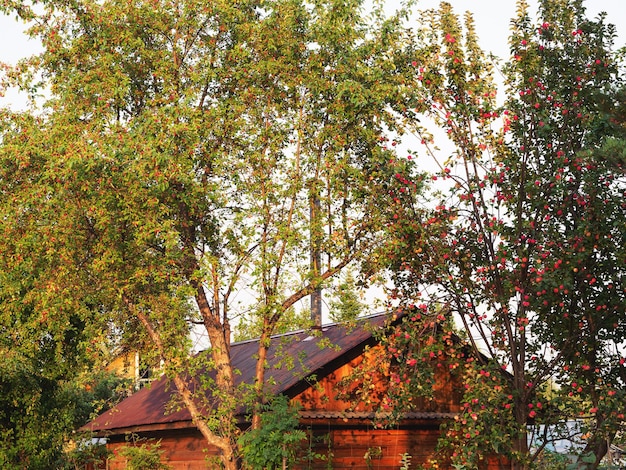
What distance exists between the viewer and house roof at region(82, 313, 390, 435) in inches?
719

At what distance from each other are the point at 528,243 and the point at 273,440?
6.68m

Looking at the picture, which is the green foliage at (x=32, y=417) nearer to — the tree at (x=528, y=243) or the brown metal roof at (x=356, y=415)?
the brown metal roof at (x=356, y=415)

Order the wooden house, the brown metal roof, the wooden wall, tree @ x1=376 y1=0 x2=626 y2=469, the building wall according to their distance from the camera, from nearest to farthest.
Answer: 1. tree @ x1=376 y1=0 x2=626 y2=469
2. the brown metal roof
3. the wooden house
4. the building wall
5. the wooden wall

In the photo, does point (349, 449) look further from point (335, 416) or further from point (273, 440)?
point (273, 440)

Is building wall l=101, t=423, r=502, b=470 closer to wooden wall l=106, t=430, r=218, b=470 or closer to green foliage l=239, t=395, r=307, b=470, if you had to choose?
wooden wall l=106, t=430, r=218, b=470

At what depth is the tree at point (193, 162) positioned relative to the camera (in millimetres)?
16938

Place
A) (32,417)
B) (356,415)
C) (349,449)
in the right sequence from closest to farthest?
(356,415) → (349,449) → (32,417)

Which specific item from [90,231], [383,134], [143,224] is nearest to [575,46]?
[383,134]

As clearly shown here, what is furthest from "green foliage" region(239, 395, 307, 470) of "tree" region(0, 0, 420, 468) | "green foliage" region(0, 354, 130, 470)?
"green foliage" region(0, 354, 130, 470)

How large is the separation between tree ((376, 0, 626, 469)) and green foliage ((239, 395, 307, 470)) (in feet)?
10.1

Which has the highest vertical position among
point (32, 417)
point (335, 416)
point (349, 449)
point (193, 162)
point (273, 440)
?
point (193, 162)

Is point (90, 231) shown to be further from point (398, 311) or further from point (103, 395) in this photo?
point (103, 395)

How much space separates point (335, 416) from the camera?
60.6ft

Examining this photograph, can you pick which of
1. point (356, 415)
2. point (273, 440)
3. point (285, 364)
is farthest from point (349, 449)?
point (273, 440)
